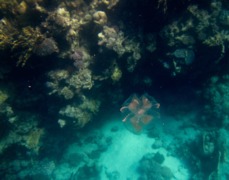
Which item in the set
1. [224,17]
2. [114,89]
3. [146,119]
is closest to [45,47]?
[114,89]

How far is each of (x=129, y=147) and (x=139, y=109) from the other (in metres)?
2.34

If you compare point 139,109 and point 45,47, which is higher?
point 139,109

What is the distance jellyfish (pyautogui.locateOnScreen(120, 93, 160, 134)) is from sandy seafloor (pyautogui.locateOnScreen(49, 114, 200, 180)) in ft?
4.00

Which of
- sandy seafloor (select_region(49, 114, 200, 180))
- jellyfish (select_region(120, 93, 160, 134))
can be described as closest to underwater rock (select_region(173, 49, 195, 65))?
jellyfish (select_region(120, 93, 160, 134))

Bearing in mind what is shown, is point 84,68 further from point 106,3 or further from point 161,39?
point 161,39

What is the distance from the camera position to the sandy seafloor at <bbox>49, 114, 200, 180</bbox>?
33.2 feet

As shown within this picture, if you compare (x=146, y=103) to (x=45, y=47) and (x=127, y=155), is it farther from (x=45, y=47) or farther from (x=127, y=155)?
(x=45, y=47)

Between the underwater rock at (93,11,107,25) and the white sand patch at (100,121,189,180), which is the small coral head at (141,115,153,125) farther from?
the underwater rock at (93,11,107,25)

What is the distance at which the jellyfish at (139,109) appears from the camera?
29.6 feet

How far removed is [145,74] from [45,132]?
4.79m

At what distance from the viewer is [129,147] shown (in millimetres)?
10391

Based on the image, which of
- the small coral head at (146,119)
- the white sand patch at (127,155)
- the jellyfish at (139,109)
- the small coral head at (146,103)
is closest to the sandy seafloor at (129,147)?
the white sand patch at (127,155)

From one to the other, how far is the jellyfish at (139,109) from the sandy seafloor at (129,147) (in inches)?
47.9

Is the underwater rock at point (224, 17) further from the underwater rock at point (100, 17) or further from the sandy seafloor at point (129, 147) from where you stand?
the sandy seafloor at point (129, 147)
